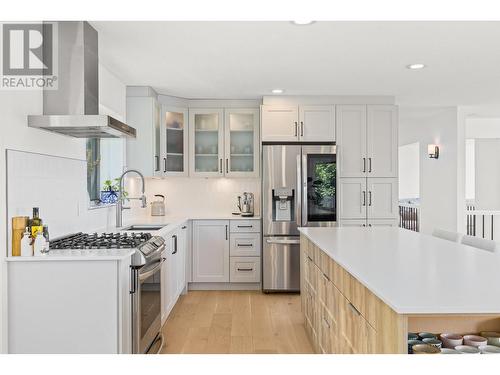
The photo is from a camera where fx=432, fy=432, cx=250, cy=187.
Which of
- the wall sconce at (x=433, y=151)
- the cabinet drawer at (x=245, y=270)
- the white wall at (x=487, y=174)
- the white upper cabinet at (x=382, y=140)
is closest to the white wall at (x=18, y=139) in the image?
the cabinet drawer at (x=245, y=270)

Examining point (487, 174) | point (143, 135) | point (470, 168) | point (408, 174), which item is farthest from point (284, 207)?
point (408, 174)

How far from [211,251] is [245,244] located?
0.43 m

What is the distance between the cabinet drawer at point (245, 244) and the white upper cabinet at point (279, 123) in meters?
1.20

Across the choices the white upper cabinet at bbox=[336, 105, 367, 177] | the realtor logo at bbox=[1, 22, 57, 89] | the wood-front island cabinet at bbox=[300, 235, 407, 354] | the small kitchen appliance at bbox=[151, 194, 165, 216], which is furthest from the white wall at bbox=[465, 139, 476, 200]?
the realtor logo at bbox=[1, 22, 57, 89]

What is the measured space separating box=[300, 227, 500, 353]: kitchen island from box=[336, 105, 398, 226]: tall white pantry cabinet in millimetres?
2039

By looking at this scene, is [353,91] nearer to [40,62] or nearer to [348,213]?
[348,213]

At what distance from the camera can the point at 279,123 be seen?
5.32 meters

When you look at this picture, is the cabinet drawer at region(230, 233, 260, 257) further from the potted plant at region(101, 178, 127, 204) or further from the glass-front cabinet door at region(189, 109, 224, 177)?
the potted plant at region(101, 178, 127, 204)

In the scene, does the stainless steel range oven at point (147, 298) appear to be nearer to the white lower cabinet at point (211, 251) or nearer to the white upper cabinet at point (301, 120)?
the white lower cabinet at point (211, 251)

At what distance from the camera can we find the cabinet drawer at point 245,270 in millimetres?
5332

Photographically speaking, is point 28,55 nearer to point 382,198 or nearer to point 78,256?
point 78,256

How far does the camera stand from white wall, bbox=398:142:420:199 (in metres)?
11.2

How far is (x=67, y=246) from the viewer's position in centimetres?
278

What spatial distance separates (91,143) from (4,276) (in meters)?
1.95
